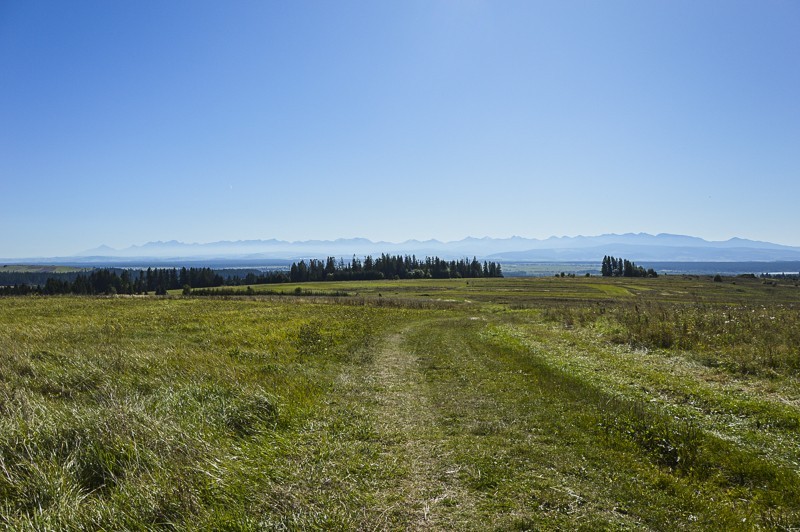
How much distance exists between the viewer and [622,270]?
17825 cm

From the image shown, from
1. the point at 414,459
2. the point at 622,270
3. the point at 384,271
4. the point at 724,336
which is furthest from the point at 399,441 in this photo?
the point at 622,270

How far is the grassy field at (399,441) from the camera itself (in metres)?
5.77

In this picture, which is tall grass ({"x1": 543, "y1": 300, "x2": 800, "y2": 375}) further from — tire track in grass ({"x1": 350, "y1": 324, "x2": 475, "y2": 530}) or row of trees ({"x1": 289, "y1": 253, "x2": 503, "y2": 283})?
row of trees ({"x1": 289, "y1": 253, "x2": 503, "y2": 283})

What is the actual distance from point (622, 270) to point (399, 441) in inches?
7706

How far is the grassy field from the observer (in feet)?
18.9

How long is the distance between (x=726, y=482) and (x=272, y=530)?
24.4 ft

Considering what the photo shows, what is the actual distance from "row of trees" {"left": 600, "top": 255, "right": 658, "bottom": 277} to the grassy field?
16359cm

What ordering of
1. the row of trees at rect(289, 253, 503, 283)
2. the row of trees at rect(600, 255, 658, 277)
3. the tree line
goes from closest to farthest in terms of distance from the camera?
the tree line, the row of trees at rect(600, 255, 658, 277), the row of trees at rect(289, 253, 503, 283)

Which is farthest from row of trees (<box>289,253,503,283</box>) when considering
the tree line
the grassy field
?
the grassy field

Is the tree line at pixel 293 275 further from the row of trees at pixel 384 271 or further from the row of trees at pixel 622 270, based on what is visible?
the row of trees at pixel 622 270

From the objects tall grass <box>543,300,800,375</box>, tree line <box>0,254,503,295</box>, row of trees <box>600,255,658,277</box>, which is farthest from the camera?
row of trees <box>600,255,658,277</box>

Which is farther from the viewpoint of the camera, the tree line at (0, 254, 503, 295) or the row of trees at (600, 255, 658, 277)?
the row of trees at (600, 255, 658, 277)

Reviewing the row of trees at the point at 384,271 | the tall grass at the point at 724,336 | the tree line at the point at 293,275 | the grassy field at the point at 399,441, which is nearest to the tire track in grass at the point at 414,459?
the grassy field at the point at 399,441

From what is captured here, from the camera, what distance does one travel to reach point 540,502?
20.2 feet
